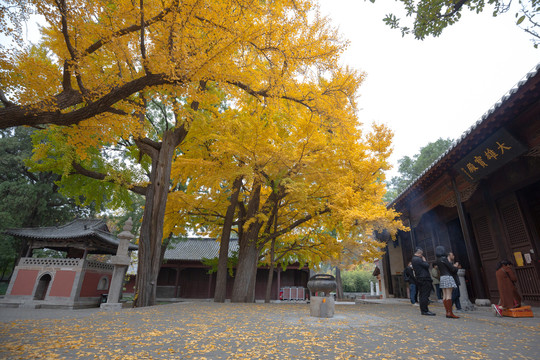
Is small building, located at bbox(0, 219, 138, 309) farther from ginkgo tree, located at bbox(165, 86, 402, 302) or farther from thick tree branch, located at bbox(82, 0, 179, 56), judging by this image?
thick tree branch, located at bbox(82, 0, 179, 56)

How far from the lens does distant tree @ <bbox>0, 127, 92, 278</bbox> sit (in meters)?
18.6

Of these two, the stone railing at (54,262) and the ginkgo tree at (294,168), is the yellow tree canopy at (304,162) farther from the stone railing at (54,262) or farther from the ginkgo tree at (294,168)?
the stone railing at (54,262)

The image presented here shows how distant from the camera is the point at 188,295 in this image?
71.4 feet

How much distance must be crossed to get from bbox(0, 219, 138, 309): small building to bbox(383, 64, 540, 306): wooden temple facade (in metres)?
19.0

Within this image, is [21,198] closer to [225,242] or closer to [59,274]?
[59,274]

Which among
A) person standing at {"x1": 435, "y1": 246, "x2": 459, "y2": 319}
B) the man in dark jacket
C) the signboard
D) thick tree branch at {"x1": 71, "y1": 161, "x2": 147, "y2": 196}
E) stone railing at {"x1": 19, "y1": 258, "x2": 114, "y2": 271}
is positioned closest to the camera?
person standing at {"x1": 435, "y1": 246, "x2": 459, "y2": 319}

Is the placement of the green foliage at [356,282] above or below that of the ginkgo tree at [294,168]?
below

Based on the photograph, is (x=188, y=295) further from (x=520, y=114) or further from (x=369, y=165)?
(x=520, y=114)

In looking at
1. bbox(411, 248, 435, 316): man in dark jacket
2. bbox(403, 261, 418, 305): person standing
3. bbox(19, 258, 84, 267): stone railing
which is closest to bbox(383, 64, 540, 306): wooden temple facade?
bbox(403, 261, 418, 305): person standing

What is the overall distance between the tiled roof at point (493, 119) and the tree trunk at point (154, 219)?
8751mm

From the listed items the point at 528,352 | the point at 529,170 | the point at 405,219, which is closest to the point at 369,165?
the point at 529,170

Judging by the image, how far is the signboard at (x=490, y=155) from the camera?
5824 mm

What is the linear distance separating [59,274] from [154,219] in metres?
12.7

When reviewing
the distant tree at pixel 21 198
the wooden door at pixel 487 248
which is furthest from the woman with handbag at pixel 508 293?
the distant tree at pixel 21 198
